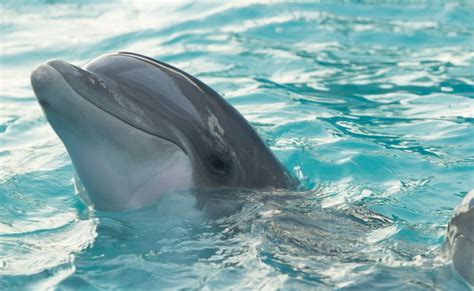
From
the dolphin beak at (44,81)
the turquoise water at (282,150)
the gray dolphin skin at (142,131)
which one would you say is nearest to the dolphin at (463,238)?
the turquoise water at (282,150)

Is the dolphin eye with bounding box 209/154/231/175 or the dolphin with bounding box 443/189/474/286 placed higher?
the dolphin eye with bounding box 209/154/231/175

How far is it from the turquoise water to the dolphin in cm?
8

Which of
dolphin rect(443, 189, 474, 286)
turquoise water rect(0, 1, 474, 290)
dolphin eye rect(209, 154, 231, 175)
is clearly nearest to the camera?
dolphin rect(443, 189, 474, 286)

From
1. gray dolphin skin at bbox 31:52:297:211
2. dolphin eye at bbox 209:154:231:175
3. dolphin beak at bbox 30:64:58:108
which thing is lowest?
dolphin eye at bbox 209:154:231:175

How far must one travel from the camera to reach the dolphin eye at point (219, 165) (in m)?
6.02

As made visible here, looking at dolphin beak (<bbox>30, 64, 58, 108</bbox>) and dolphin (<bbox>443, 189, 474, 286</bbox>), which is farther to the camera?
dolphin beak (<bbox>30, 64, 58, 108</bbox>)

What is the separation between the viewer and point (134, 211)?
19.4 ft

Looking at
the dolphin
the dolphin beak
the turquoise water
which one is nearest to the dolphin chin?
the dolphin beak

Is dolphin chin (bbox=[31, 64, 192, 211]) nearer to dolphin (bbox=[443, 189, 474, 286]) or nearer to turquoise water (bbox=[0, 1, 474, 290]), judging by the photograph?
turquoise water (bbox=[0, 1, 474, 290])

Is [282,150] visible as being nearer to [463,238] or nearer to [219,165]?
[219,165]

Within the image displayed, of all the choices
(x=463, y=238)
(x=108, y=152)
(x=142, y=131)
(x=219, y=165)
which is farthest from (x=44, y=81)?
(x=463, y=238)

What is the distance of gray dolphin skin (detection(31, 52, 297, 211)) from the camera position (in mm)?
5574

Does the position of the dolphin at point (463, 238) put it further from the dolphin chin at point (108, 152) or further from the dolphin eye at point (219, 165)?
the dolphin chin at point (108, 152)

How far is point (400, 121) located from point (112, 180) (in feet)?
16.1
